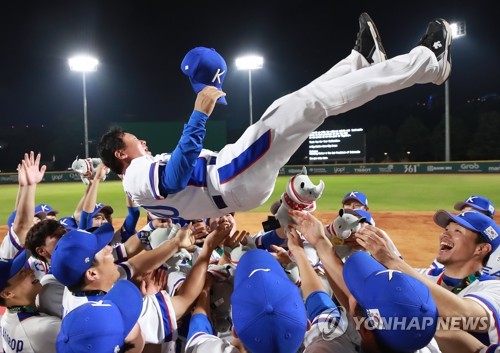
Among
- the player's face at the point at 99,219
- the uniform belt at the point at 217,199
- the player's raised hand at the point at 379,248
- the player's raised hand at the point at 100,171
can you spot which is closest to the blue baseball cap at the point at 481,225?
the player's raised hand at the point at 379,248

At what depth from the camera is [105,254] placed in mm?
2172

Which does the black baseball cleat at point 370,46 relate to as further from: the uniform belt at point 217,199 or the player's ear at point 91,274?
the player's ear at point 91,274

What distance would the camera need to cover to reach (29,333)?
2.08 metres

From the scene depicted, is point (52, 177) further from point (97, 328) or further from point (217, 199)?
point (97, 328)

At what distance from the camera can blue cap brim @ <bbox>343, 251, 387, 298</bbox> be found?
1.60 m

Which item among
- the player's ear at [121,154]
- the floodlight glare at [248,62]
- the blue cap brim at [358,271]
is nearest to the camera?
the blue cap brim at [358,271]

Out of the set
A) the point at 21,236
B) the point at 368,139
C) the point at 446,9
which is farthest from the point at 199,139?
the point at 368,139

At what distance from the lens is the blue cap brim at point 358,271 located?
1604 millimetres

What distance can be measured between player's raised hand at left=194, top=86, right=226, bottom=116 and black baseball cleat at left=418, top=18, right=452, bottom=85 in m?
1.49

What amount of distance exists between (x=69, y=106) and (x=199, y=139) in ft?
150

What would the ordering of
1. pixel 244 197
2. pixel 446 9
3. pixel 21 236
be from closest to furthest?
pixel 244 197, pixel 21 236, pixel 446 9

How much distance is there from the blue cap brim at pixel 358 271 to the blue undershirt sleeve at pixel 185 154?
101 cm

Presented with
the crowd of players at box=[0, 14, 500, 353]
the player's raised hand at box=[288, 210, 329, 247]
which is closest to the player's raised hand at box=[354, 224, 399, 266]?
the crowd of players at box=[0, 14, 500, 353]

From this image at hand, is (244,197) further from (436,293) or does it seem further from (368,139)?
(368,139)
